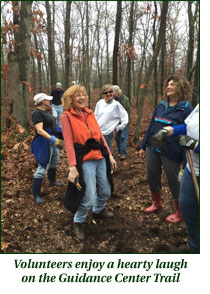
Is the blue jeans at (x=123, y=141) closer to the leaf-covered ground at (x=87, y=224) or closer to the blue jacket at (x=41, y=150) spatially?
the leaf-covered ground at (x=87, y=224)

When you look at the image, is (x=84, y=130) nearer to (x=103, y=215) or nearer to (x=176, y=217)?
(x=103, y=215)

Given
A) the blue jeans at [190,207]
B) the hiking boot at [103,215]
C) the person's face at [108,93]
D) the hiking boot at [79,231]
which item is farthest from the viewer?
the person's face at [108,93]

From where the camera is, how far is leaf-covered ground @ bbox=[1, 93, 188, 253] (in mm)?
2770

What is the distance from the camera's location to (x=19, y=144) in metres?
6.48

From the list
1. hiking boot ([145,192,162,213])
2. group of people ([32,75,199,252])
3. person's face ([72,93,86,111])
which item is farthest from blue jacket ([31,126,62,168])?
hiking boot ([145,192,162,213])

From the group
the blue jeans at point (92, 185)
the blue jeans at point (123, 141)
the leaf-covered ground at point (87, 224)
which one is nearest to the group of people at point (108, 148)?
the blue jeans at point (92, 185)

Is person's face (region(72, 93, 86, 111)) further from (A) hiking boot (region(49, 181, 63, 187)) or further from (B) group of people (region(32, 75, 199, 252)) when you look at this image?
(A) hiking boot (region(49, 181, 63, 187))

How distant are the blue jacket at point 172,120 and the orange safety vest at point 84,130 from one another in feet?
2.74

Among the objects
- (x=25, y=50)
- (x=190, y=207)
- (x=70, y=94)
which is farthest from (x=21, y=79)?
(x=190, y=207)

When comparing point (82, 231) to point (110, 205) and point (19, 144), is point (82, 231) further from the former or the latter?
point (19, 144)

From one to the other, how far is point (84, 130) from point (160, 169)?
1.32 m

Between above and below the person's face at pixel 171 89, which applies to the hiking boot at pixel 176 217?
below

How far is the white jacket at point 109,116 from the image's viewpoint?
14.1 feet

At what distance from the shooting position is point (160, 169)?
324cm
